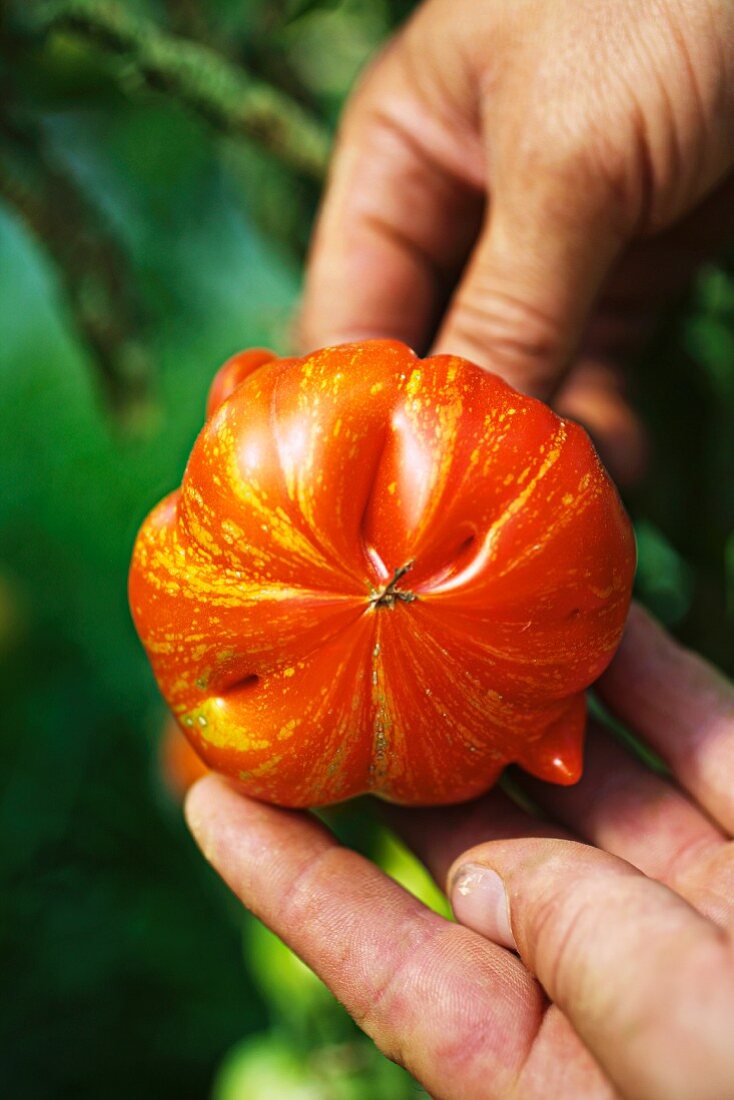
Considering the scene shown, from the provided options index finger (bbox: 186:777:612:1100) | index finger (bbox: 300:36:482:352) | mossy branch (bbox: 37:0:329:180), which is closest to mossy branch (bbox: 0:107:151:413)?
mossy branch (bbox: 37:0:329:180)

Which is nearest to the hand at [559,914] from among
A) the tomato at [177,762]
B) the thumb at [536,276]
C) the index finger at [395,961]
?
the index finger at [395,961]

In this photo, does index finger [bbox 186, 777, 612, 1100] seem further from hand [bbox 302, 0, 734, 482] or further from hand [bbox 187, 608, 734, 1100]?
hand [bbox 302, 0, 734, 482]

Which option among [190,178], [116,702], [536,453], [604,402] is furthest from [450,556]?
[190,178]

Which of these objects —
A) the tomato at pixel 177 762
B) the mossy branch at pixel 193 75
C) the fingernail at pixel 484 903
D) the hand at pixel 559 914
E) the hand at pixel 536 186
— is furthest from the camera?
the tomato at pixel 177 762

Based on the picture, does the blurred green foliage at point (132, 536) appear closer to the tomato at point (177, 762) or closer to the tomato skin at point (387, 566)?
the tomato at point (177, 762)

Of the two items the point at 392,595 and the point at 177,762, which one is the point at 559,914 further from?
the point at 177,762

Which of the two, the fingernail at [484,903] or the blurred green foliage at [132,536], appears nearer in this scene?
the fingernail at [484,903]
